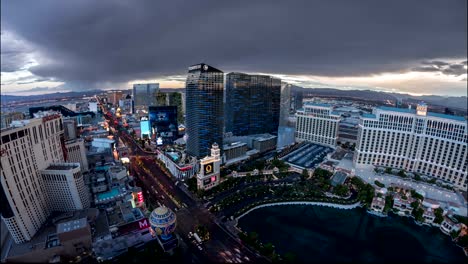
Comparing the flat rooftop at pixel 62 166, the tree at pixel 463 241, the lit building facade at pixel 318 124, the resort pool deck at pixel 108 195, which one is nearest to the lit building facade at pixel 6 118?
the flat rooftop at pixel 62 166

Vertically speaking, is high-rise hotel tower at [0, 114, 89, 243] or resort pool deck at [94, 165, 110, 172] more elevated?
high-rise hotel tower at [0, 114, 89, 243]

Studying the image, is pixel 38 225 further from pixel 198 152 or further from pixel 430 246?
pixel 430 246

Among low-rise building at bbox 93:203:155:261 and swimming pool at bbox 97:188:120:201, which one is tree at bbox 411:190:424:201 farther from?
swimming pool at bbox 97:188:120:201

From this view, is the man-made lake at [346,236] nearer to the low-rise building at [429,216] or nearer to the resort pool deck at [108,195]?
the low-rise building at [429,216]

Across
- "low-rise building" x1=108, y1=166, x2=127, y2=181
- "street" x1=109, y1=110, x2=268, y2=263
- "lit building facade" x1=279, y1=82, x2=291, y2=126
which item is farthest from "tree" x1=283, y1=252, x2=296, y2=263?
"lit building facade" x1=279, y1=82, x2=291, y2=126

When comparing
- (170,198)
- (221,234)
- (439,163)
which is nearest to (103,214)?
(170,198)

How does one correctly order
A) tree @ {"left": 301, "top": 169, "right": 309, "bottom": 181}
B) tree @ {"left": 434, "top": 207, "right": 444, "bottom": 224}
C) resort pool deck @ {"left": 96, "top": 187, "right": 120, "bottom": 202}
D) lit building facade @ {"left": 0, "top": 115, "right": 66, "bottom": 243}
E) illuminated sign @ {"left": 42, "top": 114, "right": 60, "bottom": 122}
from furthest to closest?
tree @ {"left": 301, "top": 169, "right": 309, "bottom": 181}
resort pool deck @ {"left": 96, "top": 187, "right": 120, "bottom": 202}
illuminated sign @ {"left": 42, "top": 114, "right": 60, "bottom": 122}
tree @ {"left": 434, "top": 207, "right": 444, "bottom": 224}
lit building facade @ {"left": 0, "top": 115, "right": 66, "bottom": 243}

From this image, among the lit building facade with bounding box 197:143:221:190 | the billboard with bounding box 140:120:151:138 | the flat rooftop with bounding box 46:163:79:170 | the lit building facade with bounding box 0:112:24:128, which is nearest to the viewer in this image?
the flat rooftop with bounding box 46:163:79:170
